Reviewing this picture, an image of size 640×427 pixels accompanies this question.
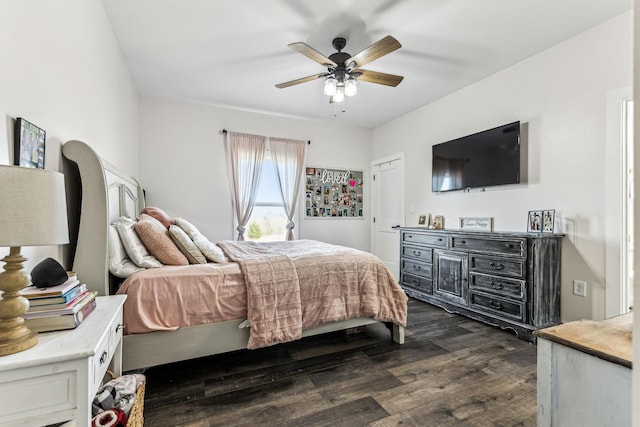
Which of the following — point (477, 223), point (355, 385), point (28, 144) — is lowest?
point (355, 385)

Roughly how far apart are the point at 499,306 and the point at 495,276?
0.92ft

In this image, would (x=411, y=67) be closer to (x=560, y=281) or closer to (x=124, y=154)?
(x=560, y=281)

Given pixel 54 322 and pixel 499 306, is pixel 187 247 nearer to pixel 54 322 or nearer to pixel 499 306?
pixel 54 322

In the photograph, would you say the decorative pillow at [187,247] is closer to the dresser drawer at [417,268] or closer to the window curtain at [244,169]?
the window curtain at [244,169]

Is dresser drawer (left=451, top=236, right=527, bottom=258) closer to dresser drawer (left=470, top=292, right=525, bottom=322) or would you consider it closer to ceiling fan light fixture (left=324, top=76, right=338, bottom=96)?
dresser drawer (left=470, top=292, right=525, bottom=322)

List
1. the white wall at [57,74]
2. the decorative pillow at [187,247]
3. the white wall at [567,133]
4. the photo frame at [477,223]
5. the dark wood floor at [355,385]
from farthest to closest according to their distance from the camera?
the photo frame at [477,223]
the white wall at [567,133]
the decorative pillow at [187,247]
the dark wood floor at [355,385]
the white wall at [57,74]

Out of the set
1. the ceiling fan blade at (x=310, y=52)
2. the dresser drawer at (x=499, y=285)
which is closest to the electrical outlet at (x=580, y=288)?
the dresser drawer at (x=499, y=285)

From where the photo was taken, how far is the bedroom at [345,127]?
1.42 m

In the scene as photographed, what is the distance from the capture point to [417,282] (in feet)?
12.4

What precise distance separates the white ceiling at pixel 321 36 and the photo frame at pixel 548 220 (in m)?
1.55

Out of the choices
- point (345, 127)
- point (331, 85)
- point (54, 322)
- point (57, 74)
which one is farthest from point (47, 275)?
point (345, 127)

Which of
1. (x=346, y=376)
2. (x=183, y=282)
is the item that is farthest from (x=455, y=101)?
(x=183, y=282)

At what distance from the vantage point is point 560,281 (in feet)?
8.85

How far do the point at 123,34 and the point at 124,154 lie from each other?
1144 mm
